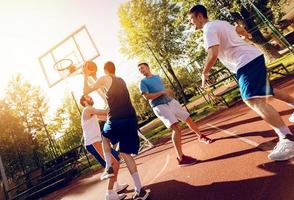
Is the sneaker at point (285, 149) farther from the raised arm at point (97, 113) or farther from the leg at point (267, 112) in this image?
the raised arm at point (97, 113)

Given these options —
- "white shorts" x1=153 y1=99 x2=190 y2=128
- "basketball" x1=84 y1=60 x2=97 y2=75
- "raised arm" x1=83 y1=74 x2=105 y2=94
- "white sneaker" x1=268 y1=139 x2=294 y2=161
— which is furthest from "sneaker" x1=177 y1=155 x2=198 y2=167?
"basketball" x1=84 y1=60 x2=97 y2=75

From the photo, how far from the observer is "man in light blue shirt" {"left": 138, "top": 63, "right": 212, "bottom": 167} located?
540cm

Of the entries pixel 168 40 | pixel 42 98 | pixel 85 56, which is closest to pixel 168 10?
pixel 168 40

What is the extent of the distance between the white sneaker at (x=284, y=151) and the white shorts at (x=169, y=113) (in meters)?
2.17

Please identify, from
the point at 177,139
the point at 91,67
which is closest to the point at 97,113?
the point at 91,67

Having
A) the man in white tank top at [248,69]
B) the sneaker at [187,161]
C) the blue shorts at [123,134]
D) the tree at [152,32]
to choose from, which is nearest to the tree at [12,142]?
the tree at [152,32]

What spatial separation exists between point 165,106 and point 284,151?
255cm

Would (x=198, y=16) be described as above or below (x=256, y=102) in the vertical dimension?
above

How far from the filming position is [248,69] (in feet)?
11.7

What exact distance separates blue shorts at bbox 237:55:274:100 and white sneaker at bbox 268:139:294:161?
629 millimetres

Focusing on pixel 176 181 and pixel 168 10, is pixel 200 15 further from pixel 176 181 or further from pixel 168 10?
pixel 168 10

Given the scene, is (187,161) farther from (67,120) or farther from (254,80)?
(67,120)

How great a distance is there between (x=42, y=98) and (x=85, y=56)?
15981 mm

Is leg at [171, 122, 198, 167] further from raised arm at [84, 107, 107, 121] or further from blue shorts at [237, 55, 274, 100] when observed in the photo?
blue shorts at [237, 55, 274, 100]
